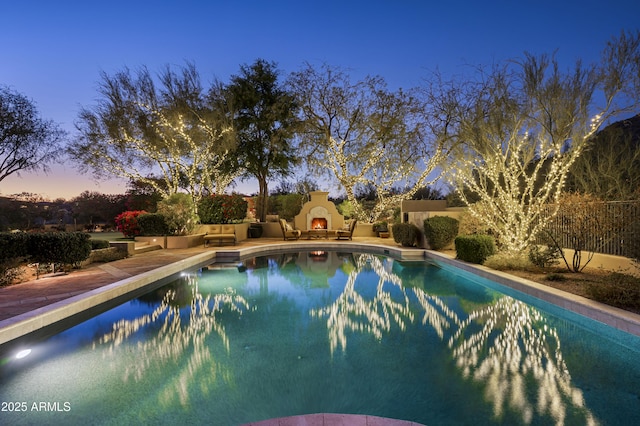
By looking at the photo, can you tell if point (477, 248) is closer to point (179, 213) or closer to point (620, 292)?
point (620, 292)

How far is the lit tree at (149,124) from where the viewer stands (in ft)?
50.9

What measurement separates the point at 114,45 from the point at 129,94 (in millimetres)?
3522

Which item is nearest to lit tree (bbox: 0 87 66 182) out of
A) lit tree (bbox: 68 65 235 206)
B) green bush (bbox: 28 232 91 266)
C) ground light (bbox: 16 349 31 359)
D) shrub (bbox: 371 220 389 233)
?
lit tree (bbox: 68 65 235 206)

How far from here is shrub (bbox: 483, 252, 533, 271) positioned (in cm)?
834

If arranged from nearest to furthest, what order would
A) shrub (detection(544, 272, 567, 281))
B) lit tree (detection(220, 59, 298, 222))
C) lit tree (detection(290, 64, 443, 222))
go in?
shrub (detection(544, 272, 567, 281)), lit tree (detection(290, 64, 443, 222)), lit tree (detection(220, 59, 298, 222))

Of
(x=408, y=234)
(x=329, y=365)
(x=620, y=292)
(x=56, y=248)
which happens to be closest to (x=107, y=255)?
(x=56, y=248)

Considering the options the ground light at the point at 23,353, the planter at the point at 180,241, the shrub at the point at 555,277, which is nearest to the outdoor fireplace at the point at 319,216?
the planter at the point at 180,241

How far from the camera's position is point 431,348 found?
4465 mm

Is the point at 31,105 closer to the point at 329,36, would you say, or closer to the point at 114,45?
the point at 114,45

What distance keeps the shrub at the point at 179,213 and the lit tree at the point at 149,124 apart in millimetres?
1859

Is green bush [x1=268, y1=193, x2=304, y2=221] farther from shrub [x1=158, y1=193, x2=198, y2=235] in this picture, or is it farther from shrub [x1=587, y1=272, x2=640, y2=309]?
shrub [x1=587, y1=272, x2=640, y2=309]

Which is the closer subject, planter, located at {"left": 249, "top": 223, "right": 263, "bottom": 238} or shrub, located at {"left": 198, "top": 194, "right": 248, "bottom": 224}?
shrub, located at {"left": 198, "top": 194, "right": 248, "bottom": 224}

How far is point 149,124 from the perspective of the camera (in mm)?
16141

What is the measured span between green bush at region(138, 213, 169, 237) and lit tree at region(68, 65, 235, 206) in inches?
104
